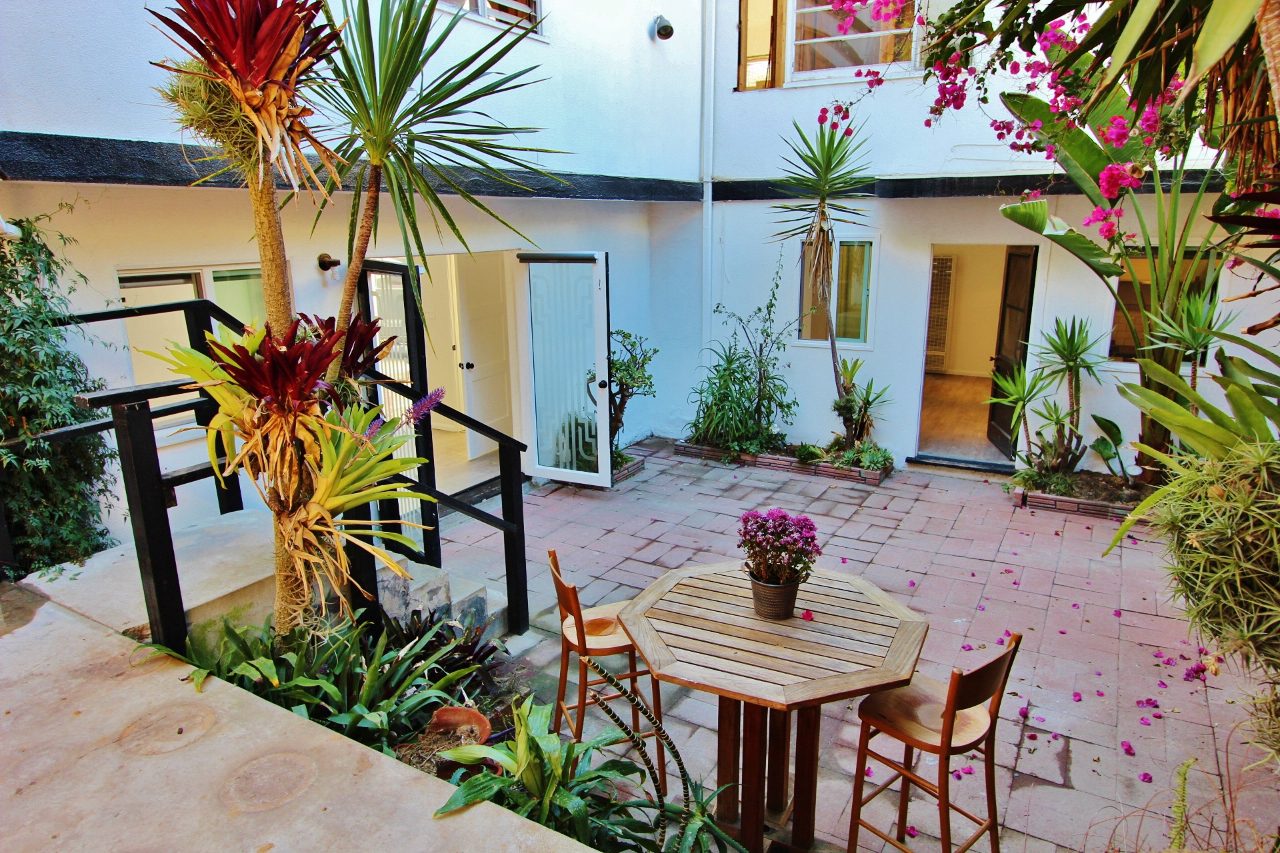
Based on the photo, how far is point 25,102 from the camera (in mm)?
3377

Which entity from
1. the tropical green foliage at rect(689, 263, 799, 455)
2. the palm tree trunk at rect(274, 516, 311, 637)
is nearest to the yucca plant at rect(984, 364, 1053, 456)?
the tropical green foliage at rect(689, 263, 799, 455)

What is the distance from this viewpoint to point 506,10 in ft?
19.9

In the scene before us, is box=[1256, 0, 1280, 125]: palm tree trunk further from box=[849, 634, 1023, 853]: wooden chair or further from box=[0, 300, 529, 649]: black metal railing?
box=[0, 300, 529, 649]: black metal railing

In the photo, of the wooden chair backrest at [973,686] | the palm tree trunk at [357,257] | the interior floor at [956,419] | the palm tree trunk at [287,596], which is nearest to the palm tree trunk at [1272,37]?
the wooden chair backrest at [973,686]

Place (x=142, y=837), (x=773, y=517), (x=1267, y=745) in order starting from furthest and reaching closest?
(x=773, y=517)
(x=142, y=837)
(x=1267, y=745)

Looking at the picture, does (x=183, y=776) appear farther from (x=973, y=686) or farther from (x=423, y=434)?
(x=973, y=686)

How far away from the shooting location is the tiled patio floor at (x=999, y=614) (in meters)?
3.28

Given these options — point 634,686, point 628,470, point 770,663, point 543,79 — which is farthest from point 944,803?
point 628,470

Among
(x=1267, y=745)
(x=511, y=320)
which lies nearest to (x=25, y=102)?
(x=511, y=320)

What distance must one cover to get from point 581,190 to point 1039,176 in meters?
3.67

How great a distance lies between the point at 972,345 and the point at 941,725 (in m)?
9.35

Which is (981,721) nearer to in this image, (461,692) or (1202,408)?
(1202,408)

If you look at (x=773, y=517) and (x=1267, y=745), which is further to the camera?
(x=773, y=517)

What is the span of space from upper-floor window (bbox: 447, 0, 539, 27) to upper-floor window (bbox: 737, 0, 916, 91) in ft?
8.08
